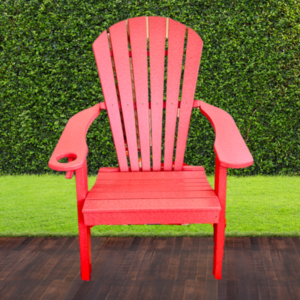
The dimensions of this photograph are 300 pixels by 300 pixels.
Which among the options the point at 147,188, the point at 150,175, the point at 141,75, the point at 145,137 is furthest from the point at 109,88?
the point at 147,188

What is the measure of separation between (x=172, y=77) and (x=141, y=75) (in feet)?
0.62

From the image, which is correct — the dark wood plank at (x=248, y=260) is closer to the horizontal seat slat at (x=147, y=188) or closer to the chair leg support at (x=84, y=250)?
the horizontal seat slat at (x=147, y=188)

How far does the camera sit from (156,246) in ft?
7.63

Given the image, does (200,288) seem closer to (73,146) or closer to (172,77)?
(73,146)

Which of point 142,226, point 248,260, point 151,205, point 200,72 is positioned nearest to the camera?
point 151,205

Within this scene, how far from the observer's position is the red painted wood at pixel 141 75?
7.34 feet

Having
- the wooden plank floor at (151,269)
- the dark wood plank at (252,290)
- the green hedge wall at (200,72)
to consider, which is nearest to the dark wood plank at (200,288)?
the wooden plank floor at (151,269)

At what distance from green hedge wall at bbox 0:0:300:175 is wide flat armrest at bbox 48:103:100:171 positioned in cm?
188

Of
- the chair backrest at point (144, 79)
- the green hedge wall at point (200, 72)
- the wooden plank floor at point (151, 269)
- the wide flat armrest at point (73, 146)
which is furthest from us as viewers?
the green hedge wall at point (200, 72)

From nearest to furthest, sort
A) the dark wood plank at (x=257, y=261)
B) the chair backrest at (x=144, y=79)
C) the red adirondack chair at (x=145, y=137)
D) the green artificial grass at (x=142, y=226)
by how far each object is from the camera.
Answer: the red adirondack chair at (x=145, y=137) < the dark wood plank at (x=257, y=261) < the chair backrest at (x=144, y=79) < the green artificial grass at (x=142, y=226)

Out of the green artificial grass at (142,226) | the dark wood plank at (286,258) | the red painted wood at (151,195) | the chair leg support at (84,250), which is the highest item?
the red painted wood at (151,195)

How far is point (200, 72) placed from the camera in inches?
149

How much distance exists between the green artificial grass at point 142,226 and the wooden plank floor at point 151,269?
0.11m

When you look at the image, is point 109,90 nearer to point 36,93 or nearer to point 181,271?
point 181,271
